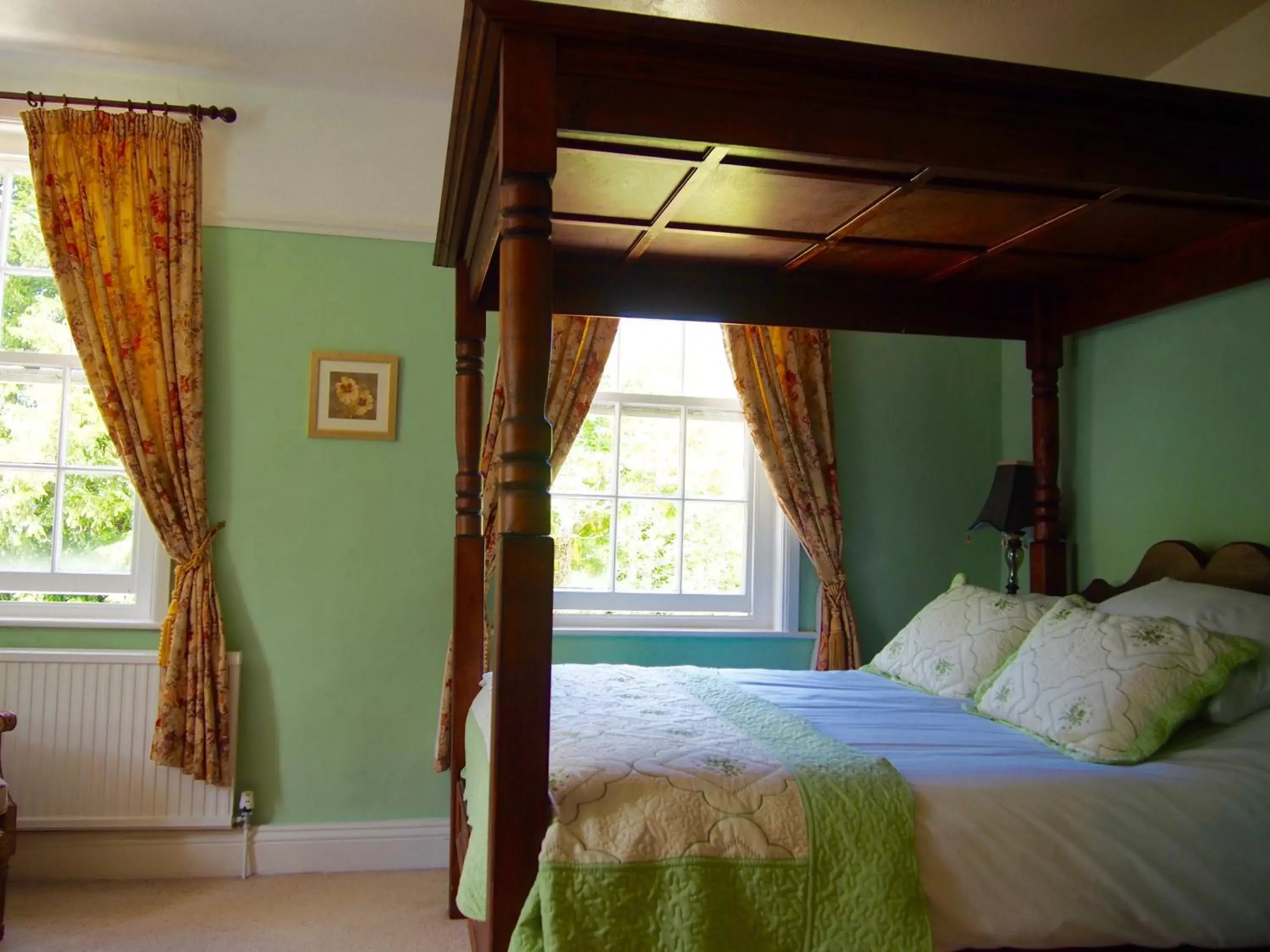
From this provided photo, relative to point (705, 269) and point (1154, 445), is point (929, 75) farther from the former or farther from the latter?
point (1154, 445)

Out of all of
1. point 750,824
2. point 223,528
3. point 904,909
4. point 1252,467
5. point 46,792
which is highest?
point 1252,467

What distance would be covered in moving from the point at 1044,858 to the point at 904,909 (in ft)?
1.14

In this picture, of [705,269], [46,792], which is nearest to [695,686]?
[705,269]

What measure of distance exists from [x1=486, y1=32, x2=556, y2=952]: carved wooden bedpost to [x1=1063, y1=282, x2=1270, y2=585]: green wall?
2.31 m

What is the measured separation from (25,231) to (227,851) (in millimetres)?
2479

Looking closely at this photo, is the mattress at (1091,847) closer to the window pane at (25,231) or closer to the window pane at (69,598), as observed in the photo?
the window pane at (69,598)

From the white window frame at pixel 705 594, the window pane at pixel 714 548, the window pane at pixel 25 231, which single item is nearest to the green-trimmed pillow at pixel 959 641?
the white window frame at pixel 705 594

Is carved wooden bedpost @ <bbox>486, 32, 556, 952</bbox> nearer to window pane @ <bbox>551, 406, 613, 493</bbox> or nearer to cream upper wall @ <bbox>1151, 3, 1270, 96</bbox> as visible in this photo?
cream upper wall @ <bbox>1151, 3, 1270, 96</bbox>

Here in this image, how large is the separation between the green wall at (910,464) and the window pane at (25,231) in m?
3.23

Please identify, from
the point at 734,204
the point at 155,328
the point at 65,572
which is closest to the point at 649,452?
the point at 734,204

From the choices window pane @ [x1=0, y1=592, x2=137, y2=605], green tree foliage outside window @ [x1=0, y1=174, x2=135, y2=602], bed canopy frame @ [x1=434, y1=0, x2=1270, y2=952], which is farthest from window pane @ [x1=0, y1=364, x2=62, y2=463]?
bed canopy frame @ [x1=434, y1=0, x2=1270, y2=952]

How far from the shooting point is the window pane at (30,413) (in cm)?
374

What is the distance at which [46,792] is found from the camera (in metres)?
3.56

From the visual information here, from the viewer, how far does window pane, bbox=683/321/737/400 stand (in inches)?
169
